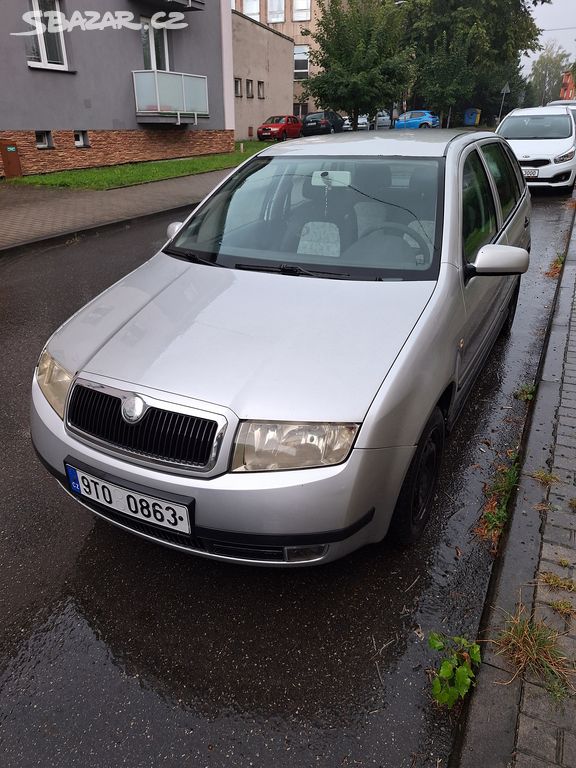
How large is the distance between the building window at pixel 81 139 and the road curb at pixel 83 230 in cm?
726

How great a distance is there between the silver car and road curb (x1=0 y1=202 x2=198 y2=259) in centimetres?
602

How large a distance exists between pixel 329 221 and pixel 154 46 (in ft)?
63.6

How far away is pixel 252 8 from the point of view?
48.4 m

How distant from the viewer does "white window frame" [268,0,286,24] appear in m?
47.0

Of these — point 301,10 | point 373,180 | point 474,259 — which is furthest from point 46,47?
point 301,10

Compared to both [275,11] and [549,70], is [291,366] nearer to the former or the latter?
[275,11]

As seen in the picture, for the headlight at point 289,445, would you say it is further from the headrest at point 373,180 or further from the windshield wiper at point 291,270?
the headrest at point 373,180

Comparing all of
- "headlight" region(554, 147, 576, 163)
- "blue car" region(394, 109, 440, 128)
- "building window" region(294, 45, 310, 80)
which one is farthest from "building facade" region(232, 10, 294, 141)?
"headlight" region(554, 147, 576, 163)

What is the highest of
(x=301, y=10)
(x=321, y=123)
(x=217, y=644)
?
(x=301, y=10)

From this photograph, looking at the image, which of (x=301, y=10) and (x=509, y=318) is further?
(x=301, y=10)

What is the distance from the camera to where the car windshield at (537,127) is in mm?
12750

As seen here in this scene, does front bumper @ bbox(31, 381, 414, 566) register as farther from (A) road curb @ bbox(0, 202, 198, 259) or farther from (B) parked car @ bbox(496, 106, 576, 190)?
(B) parked car @ bbox(496, 106, 576, 190)

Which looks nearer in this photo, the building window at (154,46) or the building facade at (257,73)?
the building window at (154,46)

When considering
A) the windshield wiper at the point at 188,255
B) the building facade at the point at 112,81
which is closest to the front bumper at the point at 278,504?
the windshield wiper at the point at 188,255
